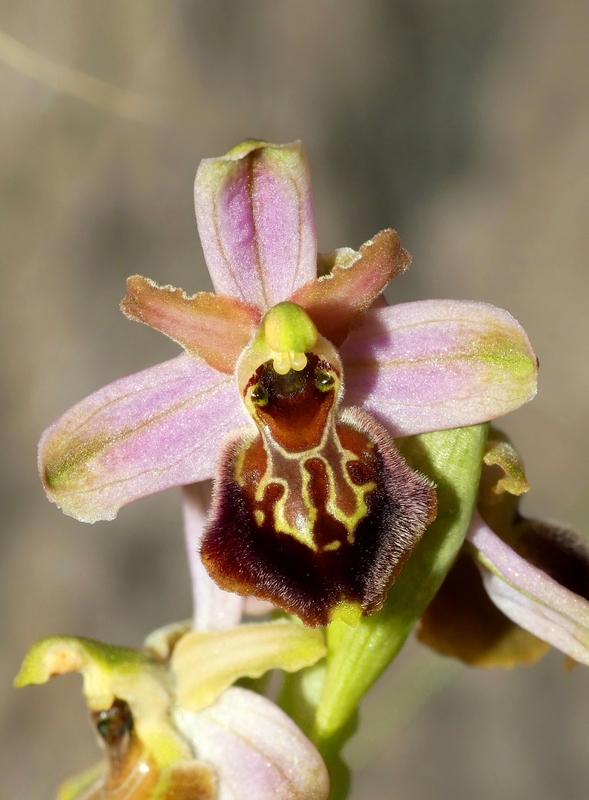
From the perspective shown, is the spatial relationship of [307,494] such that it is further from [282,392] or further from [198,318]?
[198,318]

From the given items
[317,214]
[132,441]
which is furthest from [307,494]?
[317,214]

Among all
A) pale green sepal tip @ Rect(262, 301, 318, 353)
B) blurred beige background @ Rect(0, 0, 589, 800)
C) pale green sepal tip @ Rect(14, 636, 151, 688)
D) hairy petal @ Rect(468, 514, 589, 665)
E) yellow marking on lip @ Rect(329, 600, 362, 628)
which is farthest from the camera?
blurred beige background @ Rect(0, 0, 589, 800)

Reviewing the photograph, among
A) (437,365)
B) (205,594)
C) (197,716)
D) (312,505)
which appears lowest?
(197,716)

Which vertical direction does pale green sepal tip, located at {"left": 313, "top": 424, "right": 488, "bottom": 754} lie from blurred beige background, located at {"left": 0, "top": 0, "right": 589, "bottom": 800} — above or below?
above

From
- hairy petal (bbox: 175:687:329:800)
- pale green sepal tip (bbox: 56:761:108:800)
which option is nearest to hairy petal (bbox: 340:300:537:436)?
hairy petal (bbox: 175:687:329:800)

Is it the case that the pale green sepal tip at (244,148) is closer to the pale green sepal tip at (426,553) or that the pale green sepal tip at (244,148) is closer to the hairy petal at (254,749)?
the pale green sepal tip at (426,553)

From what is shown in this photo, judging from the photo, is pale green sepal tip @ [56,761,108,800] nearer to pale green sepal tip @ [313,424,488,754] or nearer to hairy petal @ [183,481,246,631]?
hairy petal @ [183,481,246,631]

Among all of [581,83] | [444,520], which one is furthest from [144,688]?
[581,83]

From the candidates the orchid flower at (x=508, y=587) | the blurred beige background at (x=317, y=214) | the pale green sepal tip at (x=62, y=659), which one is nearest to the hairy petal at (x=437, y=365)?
the orchid flower at (x=508, y=587)
